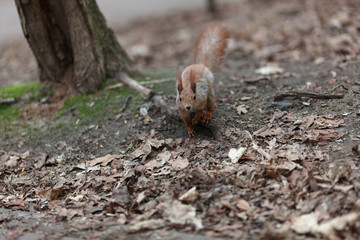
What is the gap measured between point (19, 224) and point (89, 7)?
123 inches

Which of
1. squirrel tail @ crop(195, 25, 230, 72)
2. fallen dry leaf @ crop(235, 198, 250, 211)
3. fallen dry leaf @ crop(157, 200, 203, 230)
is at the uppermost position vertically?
squirrel tail @ crop(195, 25, 230, 72)

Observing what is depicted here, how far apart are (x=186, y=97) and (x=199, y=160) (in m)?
0.80

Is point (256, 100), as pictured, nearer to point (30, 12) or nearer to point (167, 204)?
point (167, 204)

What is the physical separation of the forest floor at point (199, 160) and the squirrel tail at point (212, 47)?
518 millimetres

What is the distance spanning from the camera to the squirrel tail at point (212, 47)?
16.7 feet

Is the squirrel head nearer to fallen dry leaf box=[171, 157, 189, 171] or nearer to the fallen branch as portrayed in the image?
fallen dry leaf box=[171, 157, 189, 171]

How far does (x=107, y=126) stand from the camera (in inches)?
190

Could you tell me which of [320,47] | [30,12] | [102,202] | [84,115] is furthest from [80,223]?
[320,47]

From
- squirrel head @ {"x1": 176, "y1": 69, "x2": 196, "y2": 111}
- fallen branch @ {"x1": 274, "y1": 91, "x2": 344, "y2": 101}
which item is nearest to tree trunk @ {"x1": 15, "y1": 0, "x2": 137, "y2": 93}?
squirrel head @ {"x1": 176, "y1": 69, "x2": 196, "y2": 111}

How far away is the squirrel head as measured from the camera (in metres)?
4.16

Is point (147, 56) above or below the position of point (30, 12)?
below

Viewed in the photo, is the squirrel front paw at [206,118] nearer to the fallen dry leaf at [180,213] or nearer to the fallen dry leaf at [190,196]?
the fallen dry leaf at [190,196]

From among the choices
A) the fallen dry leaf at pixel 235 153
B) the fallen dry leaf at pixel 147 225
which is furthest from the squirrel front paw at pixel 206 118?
the fallen dry leaf at pixel 147 225

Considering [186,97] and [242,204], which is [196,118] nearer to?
[186,97]
